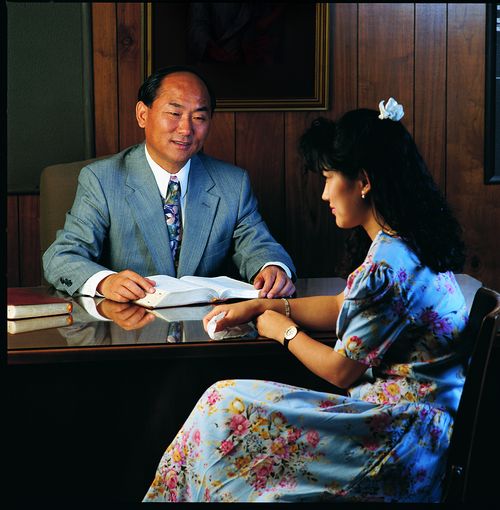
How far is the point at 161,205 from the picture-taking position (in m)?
2.71

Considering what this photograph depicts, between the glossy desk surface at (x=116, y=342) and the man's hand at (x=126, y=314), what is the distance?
0.02m

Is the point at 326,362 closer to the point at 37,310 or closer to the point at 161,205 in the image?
the point at 37,310

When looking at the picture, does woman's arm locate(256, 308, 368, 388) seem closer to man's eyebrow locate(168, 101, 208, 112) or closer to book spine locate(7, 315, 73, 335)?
book spine locate(7, 315, 73, 335)

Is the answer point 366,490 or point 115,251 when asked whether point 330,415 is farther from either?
point 115,251

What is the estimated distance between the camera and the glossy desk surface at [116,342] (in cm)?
173

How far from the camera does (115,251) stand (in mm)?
2736

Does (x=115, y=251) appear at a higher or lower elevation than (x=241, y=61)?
lower

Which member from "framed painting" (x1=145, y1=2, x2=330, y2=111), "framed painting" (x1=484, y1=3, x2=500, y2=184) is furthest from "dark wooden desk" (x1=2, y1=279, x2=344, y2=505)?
"framed painting" (x1=484, y1=3, x2=500, y2=184)

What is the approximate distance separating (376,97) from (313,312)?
5.22ft

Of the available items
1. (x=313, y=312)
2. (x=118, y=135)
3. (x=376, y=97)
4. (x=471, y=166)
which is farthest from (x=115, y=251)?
(x=471, y=166)

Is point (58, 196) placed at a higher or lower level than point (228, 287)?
higher

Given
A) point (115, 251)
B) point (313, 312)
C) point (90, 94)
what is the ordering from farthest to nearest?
point (90, 94) → point (115, 251) → point (313, 312)

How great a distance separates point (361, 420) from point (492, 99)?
2.16 metres

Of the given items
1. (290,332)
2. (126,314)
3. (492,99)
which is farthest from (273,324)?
(492,99)
